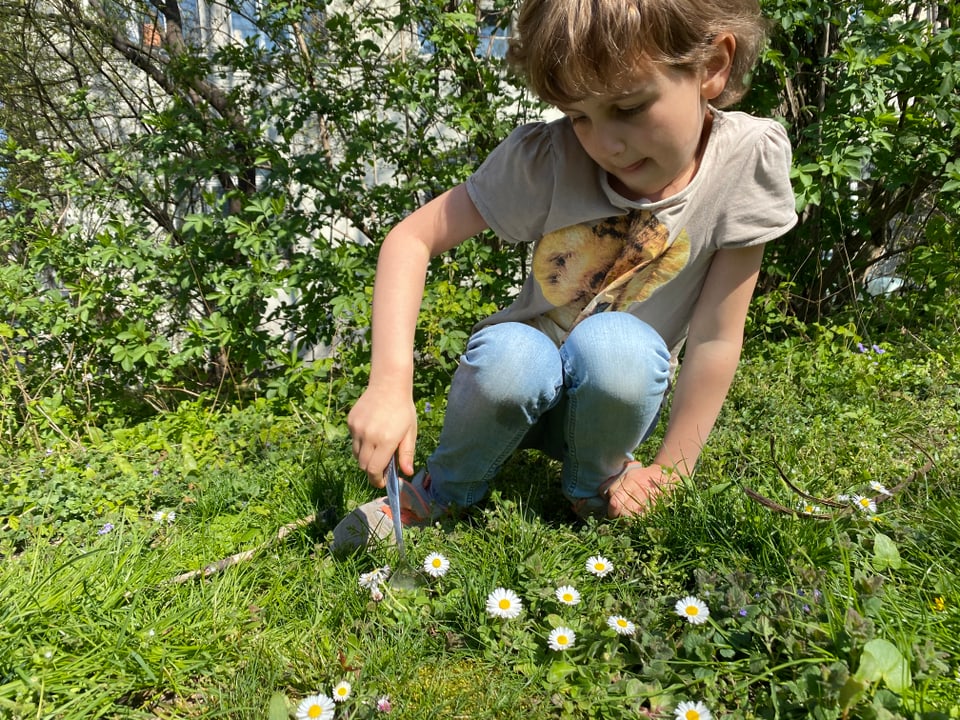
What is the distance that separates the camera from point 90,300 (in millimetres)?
2785

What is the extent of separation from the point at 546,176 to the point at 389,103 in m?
1.58

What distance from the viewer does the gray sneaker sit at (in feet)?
5.46

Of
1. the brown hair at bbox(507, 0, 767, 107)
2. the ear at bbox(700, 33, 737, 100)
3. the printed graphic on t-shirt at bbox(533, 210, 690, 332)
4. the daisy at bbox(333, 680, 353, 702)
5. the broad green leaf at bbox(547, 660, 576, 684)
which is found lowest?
the broad green leaf at bbox(547, 660, 576, 684)

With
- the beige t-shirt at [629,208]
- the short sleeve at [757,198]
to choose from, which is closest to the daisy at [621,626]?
the beige t-shirt at [629,208]

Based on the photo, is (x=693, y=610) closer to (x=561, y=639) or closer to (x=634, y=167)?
(x=561, y=639)

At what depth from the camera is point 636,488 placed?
68.5 inches

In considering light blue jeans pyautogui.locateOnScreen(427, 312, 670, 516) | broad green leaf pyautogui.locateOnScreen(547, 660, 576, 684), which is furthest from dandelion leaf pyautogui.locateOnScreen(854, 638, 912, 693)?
light blue jeans pyautogui.locateOnScreen(427, 312, 670, 516)

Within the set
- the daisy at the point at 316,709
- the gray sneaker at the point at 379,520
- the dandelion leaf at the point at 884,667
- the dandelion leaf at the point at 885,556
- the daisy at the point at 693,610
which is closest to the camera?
the dandelion leaf at the point at 884,667

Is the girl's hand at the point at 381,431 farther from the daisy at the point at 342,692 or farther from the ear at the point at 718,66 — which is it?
the ear at the point at 718,66

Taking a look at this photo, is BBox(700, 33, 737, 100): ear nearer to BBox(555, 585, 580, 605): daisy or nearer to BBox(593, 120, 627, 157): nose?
BBox(593, 120, 627, 157): nose

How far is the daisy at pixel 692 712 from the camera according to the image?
1164mm

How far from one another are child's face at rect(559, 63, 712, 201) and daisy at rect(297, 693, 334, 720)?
48.2 inches

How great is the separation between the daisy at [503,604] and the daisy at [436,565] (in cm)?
13

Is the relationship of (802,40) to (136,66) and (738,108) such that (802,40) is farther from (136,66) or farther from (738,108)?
(136,66)
